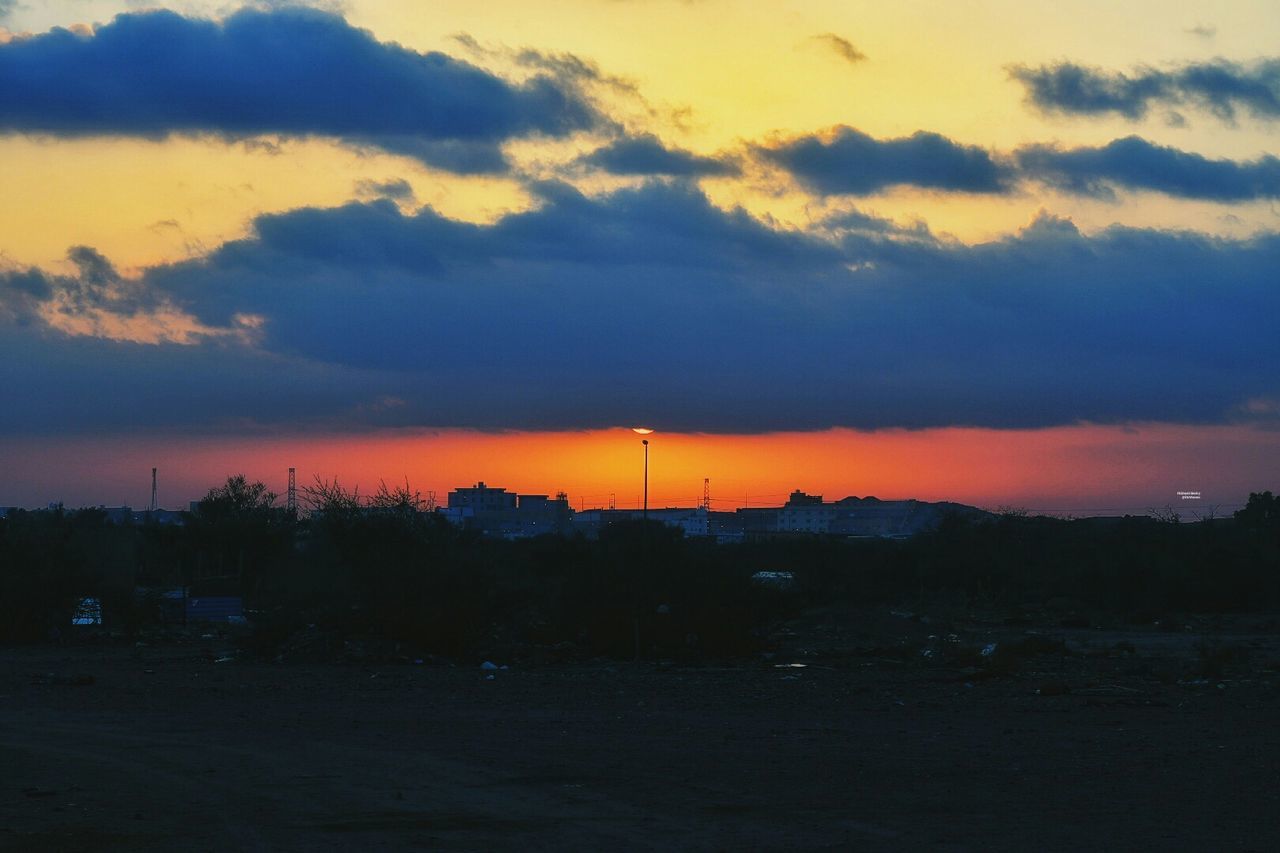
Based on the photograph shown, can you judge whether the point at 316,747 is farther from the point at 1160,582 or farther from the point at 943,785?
the point at 1160,582

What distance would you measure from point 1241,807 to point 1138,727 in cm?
660

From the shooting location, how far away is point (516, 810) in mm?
13203

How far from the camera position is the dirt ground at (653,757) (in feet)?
39.9

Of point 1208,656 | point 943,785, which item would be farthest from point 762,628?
point 943,785

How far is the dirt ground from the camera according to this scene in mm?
12164

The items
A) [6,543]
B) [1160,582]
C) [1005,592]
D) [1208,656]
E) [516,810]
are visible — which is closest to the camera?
[516,810]

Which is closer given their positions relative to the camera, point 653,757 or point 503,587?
point 653,757

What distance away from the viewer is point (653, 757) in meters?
16.9

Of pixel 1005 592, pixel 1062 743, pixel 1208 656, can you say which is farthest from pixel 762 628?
pixel 1005 592

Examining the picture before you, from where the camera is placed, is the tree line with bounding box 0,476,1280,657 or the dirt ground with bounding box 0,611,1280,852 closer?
the dirt ground with bounding box 0,611,1280,852

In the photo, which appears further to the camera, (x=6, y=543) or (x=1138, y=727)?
(x=6, y=543)

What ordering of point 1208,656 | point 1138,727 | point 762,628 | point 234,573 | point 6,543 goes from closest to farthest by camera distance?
point 1138,727
point 1208,656
point 762,628
point 6,543
point 234,573

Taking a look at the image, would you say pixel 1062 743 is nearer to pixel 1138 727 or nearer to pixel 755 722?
pixel 1138 727

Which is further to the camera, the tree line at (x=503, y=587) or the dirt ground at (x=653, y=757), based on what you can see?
the tree line at (x=503, y=587)
